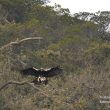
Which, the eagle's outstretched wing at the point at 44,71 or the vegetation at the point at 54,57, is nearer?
the eagle's outstretched wing at the point at 44,71

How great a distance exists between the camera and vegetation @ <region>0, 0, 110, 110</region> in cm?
1967

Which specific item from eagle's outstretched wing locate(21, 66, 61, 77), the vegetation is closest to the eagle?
eagle's outstretched wing locate(21, 66, 61, 77)

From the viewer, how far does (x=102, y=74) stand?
77.4ft

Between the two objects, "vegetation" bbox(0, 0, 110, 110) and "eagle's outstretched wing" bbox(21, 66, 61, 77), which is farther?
"vegetation" bbox(0, 0, 110, 110)

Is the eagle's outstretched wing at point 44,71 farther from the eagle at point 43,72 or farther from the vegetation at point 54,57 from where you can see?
the vegetation at point 54,57

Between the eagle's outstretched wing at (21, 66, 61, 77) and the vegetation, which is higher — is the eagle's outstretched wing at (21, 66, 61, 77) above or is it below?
above

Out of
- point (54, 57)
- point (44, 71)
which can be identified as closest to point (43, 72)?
point (44, 71)

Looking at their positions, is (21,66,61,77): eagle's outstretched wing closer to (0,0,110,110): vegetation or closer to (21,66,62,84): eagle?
(21,66,62,84): eagle

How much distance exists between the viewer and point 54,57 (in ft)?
84.0

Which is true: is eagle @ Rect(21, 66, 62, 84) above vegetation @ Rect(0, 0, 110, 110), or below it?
above

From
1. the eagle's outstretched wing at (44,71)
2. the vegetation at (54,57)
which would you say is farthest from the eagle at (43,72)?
the vegetation at (54,57)

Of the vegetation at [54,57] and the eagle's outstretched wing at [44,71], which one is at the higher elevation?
the eagle's outstretched wing at [44,71]

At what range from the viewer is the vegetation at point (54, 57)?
1967 centimetres

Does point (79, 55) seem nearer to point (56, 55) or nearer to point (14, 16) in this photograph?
point (56, 55)
